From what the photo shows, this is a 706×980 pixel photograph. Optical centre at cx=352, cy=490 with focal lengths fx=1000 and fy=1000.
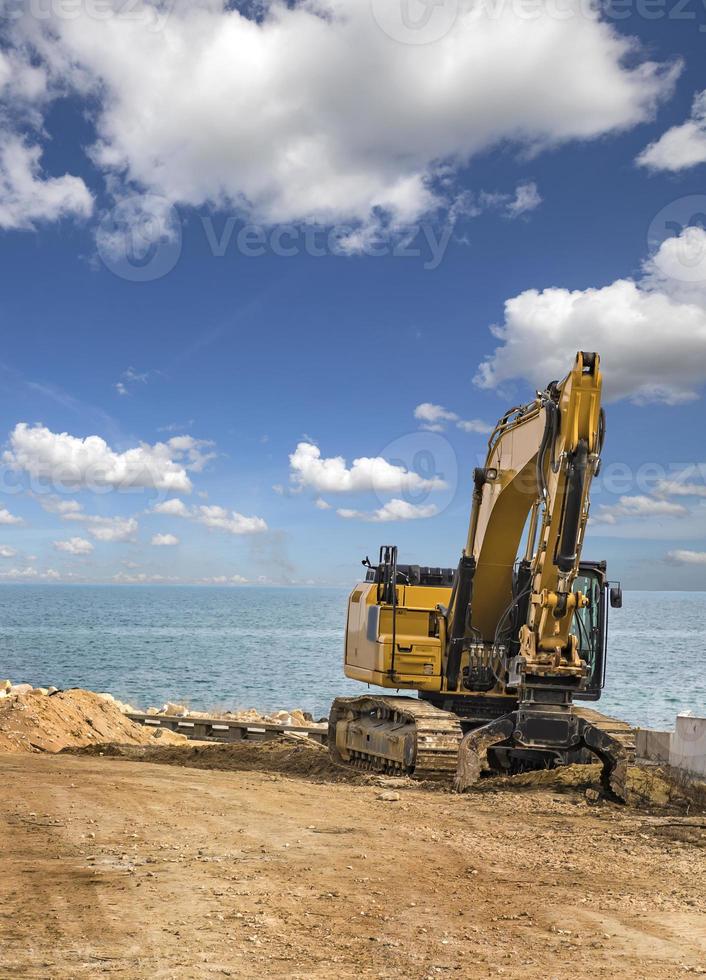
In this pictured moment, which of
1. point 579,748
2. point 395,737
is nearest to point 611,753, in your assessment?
point 579,748

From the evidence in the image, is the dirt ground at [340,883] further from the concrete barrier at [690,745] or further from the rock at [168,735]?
the rock at [168,735]

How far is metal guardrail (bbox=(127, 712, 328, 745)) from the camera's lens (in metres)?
19.9

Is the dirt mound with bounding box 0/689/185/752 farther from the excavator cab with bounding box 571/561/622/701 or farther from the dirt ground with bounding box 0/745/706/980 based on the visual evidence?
the excavator cab with bounding box 571/561/622/701

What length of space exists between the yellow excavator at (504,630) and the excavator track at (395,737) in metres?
0.02

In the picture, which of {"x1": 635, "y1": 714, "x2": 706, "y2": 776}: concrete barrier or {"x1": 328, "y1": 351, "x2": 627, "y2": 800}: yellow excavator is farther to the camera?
{"x1": 635, "y1": 714, "x2": 706, "y2": 776}: concrete barrier

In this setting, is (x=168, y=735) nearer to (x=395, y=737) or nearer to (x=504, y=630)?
(x=395, y=737)

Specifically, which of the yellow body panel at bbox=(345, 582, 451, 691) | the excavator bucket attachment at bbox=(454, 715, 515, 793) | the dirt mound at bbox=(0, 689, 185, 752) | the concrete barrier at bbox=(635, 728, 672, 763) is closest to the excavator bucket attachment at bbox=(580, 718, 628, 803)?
the excavator bucket attachment at bbox=(454, 715, 515, 793)

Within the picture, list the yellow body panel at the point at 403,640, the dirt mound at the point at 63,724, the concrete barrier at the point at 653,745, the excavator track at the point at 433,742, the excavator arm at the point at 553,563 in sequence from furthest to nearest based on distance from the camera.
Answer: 1. the dirt mound at the point at 63,724
2. the concrete barrier at the point at 653,745
3. the yellow body panel at the point at 403,640
4. the excavator track at the point at 433,742
5. the excavator arm at the point at 553,563

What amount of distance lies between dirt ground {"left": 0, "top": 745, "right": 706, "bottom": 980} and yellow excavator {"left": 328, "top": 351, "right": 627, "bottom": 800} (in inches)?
33.3

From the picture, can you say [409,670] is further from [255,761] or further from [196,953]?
[196,953]

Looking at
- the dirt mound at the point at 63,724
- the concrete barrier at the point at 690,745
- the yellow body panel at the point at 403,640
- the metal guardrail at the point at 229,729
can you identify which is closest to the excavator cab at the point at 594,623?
the concrete barrier at the point at 690,745

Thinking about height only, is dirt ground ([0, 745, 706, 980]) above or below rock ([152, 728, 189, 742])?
above

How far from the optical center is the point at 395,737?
13219 millimetres

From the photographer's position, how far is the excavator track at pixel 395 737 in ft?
39.7
